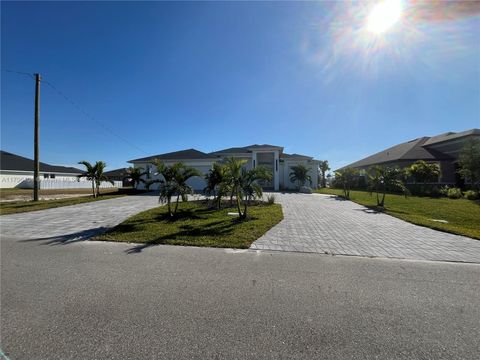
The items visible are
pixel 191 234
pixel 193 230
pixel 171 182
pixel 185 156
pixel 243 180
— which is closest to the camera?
pixel 191 234

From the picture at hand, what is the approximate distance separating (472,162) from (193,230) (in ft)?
73.2

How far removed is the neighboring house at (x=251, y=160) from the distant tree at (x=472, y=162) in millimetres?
13060

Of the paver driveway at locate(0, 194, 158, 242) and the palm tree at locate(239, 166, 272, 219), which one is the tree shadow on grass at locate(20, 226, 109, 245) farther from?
the palm tree at locate(239, 166, 272, 219)

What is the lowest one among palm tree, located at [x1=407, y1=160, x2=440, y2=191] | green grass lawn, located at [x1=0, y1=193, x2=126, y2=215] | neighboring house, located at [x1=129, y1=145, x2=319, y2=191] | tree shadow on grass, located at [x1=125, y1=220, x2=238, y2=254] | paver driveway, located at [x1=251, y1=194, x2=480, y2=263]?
paver driveway, located at [x1=251, y1=194, x2=480, y2=263]

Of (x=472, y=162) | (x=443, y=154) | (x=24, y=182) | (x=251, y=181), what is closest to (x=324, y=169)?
(x=443, y=154)

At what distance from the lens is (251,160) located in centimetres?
2456

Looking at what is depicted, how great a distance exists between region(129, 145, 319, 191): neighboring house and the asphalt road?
17380 mm

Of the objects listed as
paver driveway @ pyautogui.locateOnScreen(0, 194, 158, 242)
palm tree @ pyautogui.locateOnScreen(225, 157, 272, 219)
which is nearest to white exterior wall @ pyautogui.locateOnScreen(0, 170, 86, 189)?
paver driveway @ pyautogui.locateOnScreen(0, 194, 158, 242)

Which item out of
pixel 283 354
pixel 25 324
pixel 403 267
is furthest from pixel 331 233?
pixel 25 324

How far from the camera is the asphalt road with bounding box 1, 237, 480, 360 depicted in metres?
2.04

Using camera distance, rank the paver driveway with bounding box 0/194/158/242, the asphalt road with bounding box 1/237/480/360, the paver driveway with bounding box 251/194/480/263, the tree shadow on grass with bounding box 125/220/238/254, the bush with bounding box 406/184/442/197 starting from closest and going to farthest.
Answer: the asphalt road with bounding box 1/237/480/360 → the paver driveway with bounding box 251/194/480/263 → the tree shadow on grass with bounding box 125/220/238/254 → the paver driveway with bounding box 0/194/158/242 → the bush with bounding box 406/184/442/197

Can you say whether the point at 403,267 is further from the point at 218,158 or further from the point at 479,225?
the point at 218,158

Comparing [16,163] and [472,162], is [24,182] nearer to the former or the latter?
[16,163]

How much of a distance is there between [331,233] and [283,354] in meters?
5.11
